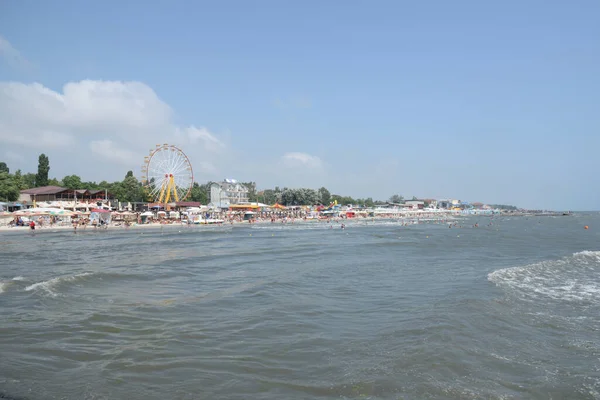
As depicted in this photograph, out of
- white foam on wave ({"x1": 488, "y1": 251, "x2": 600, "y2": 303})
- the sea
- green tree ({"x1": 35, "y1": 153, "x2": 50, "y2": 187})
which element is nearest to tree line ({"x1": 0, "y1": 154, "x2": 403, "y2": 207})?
green tree ({"x1": 35, "y1": 153, "x2": 50, "y2": 187})

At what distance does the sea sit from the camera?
5.99 metres

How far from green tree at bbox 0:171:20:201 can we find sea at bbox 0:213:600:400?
49.3 meters

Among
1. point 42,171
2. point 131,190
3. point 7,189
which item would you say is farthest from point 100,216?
point 42,171

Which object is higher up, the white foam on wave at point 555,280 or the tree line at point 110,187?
the tree line at point 110,187

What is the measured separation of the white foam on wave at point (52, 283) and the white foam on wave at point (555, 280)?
Result: 1482 centimetres

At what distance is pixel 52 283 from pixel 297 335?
9836mm

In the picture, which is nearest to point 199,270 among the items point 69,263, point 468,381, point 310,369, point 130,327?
point 69,263

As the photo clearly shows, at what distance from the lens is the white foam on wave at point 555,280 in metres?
12.9

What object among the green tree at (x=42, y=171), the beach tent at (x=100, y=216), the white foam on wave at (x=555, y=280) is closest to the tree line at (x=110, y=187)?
the green tree at (x=42, y=171)

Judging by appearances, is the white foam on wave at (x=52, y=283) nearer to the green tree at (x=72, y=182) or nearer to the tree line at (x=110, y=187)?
the tree line at (x=110, y=187)

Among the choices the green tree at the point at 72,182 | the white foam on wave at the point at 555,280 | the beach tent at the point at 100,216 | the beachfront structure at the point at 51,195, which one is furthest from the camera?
the green tree at the point at 72,182

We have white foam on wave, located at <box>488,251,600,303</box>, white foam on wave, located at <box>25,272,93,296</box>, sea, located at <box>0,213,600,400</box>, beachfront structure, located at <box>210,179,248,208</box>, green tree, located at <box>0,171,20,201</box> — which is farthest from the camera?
beachfront structure, located at <box>210,179,248,208</box>

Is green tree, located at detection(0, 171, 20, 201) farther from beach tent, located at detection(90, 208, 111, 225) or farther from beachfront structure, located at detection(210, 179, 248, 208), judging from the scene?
beachfront structure, located at detection(210, 179, 248, 208)

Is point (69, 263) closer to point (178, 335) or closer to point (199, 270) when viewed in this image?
point (199, 270)
